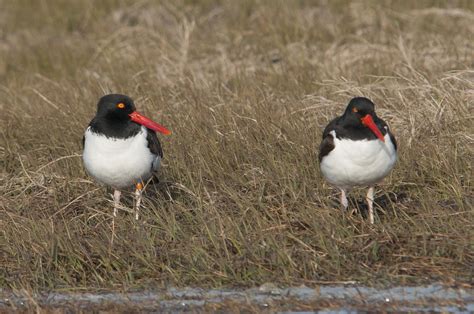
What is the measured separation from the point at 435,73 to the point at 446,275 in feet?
12.5

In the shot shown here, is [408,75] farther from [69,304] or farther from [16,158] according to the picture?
[69,304]

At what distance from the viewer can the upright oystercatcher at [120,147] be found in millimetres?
6785

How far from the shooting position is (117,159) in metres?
6.78

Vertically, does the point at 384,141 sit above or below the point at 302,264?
above

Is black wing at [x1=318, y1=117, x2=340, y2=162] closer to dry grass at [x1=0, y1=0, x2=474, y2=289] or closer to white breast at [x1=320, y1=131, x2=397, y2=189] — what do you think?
white breast at [x1=320, y1=131, x2=397, y2=189]

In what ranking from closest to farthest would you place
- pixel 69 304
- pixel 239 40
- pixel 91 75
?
pixel 69 304 → pixel 91 75 → pixel 239 40

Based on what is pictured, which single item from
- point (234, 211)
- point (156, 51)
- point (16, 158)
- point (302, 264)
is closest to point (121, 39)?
point (156, 51)

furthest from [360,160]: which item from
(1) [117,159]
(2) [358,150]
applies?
(1) [117,159]

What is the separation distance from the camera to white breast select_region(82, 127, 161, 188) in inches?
267

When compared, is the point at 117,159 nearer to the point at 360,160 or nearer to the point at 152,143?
the point at 152,143

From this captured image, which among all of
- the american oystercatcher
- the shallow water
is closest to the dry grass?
the shallow water

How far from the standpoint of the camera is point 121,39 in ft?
38.6

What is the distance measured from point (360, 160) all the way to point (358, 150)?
68 millimetres

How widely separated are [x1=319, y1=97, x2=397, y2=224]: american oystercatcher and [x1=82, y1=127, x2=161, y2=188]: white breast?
1225 mm
